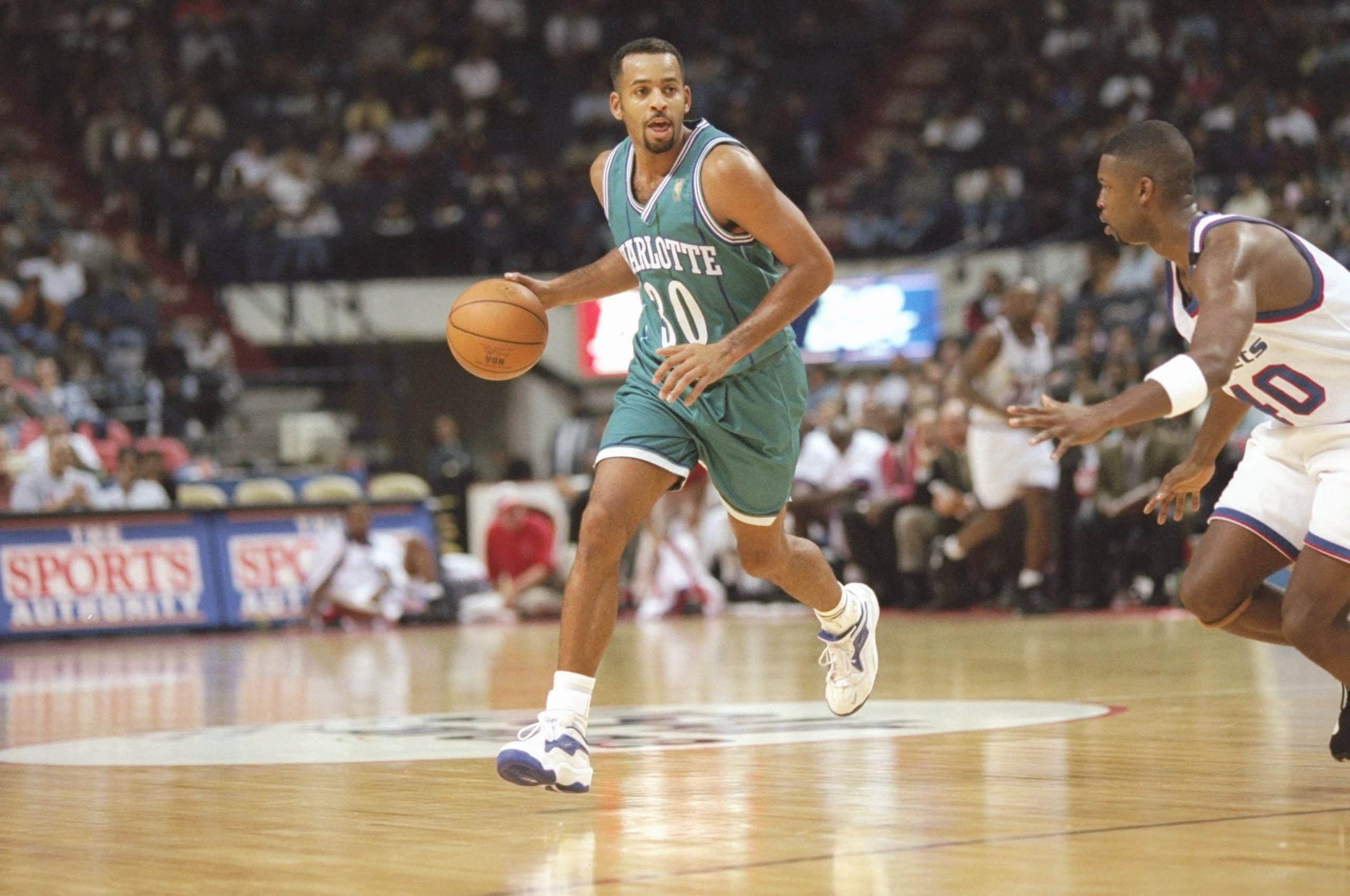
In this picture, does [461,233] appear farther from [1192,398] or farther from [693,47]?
[1192,398]

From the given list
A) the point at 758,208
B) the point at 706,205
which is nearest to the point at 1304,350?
the point at 758,208

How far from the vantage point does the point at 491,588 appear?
15680 millimetres

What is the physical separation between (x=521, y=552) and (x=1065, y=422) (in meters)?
11.9

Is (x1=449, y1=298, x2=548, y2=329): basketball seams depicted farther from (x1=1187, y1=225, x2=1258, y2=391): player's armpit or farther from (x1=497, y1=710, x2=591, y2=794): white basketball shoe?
(x1=1187, y1=225, x2=1258, y2=391): player's armpit

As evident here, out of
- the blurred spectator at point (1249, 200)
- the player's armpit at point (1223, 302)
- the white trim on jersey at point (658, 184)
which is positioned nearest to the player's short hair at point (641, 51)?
the white trim on jersey at point (658, 184)

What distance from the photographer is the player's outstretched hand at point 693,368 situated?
15.3 ft

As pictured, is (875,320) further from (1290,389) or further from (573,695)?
(573,695)

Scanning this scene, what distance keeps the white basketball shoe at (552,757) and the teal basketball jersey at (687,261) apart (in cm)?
102

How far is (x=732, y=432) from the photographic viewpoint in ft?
16.5

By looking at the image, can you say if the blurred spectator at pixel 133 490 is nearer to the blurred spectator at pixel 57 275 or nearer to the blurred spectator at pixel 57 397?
the blurred spectator at pixel 57 397

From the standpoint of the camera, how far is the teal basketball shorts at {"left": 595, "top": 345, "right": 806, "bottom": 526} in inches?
193

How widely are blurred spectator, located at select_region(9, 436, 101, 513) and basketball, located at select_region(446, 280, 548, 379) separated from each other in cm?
954

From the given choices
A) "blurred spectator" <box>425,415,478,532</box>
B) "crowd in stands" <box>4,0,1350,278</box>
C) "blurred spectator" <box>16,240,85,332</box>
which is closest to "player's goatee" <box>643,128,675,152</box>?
"crowd in stands" <box>4,0,1350,278</box>

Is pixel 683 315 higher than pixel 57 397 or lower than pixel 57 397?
higher
